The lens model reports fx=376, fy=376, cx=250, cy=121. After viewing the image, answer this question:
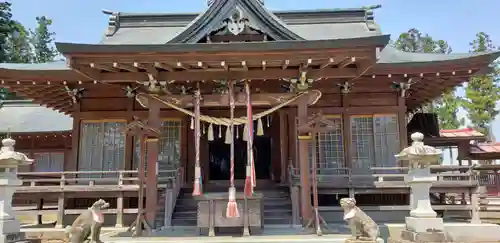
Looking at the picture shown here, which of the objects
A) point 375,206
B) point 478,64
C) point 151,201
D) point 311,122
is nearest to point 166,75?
point 151,201

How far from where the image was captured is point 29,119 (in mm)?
20047

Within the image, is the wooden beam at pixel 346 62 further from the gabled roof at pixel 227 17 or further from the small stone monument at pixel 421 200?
the gabled roof at pixel 227 17

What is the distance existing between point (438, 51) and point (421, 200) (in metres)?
40.8

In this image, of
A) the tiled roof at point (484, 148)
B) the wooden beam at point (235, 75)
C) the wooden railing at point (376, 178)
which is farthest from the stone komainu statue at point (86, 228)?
the tiled roof at point (484, 148)

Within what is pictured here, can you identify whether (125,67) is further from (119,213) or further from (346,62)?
(346,62)

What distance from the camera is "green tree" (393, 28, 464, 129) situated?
40.0 meters

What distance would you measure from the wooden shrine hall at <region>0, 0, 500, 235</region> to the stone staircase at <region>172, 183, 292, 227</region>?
5 cm

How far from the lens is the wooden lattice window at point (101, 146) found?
12320mm

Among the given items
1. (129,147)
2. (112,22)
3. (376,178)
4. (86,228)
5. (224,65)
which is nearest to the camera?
(86,228)

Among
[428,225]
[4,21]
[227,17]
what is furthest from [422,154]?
[4,21]

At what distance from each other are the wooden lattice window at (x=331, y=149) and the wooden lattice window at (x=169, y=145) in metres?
4.53

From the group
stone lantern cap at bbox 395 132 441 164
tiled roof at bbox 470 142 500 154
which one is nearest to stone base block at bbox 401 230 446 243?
stone lantern cap at bbox 395 132 441 164

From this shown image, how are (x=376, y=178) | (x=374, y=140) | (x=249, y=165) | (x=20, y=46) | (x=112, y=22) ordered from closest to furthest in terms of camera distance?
(x=249, y=165) → (x=376, y=178) → (x=374, y=140) → (x=112, y=22) → (x=20, y=46)

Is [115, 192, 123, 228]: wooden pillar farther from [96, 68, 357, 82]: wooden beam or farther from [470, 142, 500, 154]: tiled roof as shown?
[470, 142, 500, 154]: tiled roof
